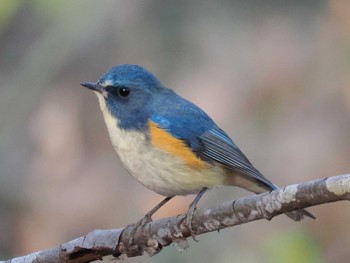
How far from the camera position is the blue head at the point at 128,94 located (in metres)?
4.84

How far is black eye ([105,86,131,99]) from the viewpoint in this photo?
4891 mm

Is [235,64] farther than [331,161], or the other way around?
[235,64]

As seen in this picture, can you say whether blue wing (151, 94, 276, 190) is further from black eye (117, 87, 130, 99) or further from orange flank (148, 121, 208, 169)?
black eye (117, 87, 130, 99)

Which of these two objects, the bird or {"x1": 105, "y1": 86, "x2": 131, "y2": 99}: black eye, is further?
{"x1": 105, "y1": 86, "x2": 131, "y2": 99}: black eye

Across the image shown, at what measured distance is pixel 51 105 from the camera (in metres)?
7.64

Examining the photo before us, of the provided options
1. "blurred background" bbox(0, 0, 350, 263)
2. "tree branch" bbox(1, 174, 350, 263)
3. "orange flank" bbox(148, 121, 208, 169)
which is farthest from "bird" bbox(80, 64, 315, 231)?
"blurred background" bbox(0, 0, 350, 263)

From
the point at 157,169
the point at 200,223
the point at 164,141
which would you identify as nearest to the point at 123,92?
the point at 164,141

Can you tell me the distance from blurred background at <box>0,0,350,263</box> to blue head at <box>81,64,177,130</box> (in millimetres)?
1909

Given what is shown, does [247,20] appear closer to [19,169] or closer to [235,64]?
[235,64]

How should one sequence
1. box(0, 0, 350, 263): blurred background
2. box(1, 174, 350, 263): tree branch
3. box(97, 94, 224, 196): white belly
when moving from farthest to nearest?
box(0, 0, 350, 263): blurred background → box(97, 94, 224, 196): white belly → box(1, 174, 350, 263): tree branch

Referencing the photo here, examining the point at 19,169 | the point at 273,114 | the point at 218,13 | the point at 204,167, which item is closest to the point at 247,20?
the point at 218,13

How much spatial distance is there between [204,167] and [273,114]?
255 cm

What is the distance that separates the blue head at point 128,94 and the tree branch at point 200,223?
2.17ft

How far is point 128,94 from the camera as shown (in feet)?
16.1
